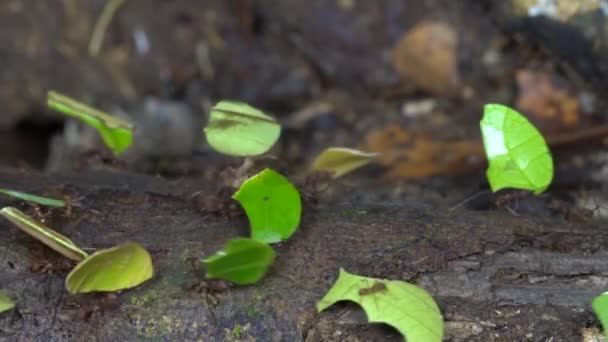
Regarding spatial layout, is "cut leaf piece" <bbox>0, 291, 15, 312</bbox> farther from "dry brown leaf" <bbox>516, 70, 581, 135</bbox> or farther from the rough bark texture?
"dry brown leaf" <bbox>516, 70, 581, 135</bbox>

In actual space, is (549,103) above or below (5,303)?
above

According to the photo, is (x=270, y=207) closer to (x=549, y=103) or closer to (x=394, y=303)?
(x=394, y=303)

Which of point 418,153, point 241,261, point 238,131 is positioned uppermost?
point 238,131

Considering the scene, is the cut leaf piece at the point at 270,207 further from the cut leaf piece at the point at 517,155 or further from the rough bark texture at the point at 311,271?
the cut leaf piece at the point at 517,155

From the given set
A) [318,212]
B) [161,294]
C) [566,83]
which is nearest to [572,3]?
[566,83]

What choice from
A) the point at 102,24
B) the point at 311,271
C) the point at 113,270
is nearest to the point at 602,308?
the point at 311,271

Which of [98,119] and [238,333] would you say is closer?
[238,333]

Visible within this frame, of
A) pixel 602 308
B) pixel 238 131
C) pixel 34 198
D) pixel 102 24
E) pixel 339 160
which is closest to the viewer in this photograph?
pixel 602 308
